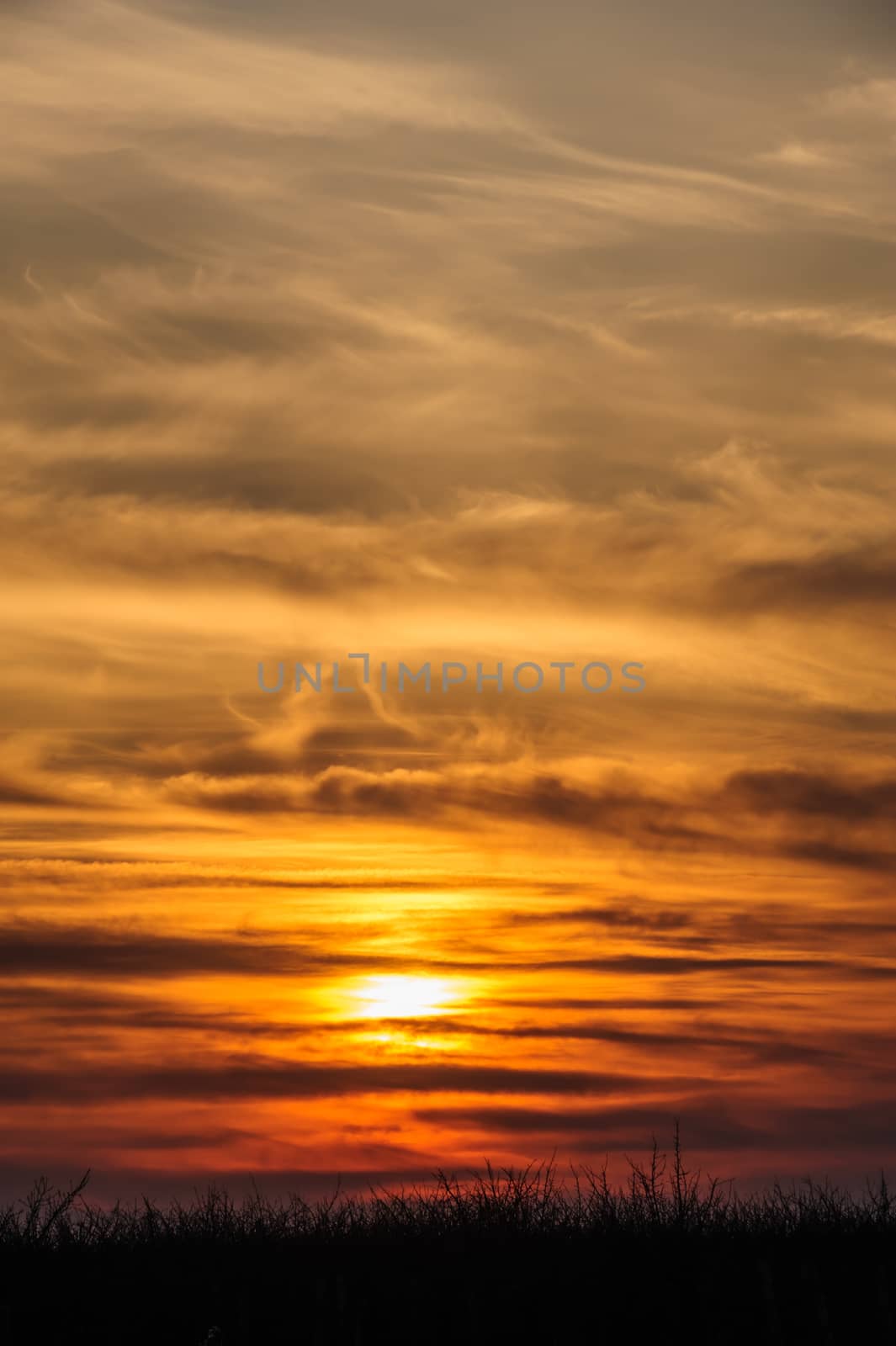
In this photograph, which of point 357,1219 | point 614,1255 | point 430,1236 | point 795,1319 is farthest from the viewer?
point 357,1219

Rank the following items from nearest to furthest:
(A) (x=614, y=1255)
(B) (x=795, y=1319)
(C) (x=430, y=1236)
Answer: (B) (x=795, y=1319) → (A) (x=614, y=1255) → (C) (x=430, y=1236)

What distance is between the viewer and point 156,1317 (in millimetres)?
26562

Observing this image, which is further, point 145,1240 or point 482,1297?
point 145,1240

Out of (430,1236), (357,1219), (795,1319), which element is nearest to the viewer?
(795,1319)

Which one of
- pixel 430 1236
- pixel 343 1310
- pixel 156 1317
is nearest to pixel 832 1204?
pixel 430 1236

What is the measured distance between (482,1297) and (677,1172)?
17.3ft

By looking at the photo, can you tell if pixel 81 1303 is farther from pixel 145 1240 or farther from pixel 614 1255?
pixel 614 1255

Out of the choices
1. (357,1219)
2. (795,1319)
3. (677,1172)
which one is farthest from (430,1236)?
(795,1319)

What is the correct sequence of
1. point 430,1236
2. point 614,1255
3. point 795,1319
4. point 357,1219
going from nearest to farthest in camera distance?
point 795,1319 → point 614,1255 → point 430,1236 → point 357,1219

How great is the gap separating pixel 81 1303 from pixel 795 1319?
1202 cm

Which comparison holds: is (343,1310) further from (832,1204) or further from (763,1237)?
(832,1204)

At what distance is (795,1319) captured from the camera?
23.8 m

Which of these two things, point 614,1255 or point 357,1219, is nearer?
point 614,1255

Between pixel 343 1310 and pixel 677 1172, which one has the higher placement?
pixel 677 1172
